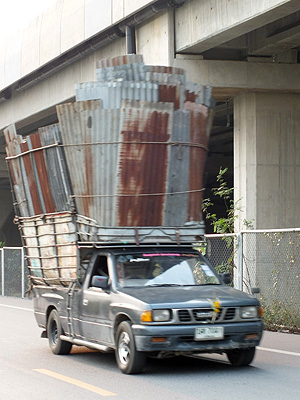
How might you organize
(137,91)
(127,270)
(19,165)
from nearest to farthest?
(127,270) < (137,91) < (19,165)

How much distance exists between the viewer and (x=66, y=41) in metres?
24.0

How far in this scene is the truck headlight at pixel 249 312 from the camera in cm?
1015

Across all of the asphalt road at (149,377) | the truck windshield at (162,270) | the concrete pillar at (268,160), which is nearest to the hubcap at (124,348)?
the asphalt road at (149,377)

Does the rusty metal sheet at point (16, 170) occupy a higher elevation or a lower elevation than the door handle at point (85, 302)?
higher

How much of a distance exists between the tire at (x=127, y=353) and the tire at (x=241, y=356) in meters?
1.31

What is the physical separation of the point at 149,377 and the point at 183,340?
627 millimetres

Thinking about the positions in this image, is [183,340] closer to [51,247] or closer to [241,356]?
[241,356]

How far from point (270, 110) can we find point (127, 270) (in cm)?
1080

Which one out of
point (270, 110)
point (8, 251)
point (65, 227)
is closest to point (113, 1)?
point (270, 110)

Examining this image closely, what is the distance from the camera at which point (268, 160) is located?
20.6 m

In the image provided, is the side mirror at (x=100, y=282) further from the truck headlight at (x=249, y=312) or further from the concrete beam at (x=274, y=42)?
the concrete beam at (x=274, y=42)

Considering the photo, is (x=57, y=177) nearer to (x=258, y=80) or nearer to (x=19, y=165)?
(x=19, y=165)

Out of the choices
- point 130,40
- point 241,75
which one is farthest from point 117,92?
point 130,40

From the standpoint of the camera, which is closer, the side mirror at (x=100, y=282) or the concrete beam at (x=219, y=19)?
the side mirror at (x=100, y=282)
